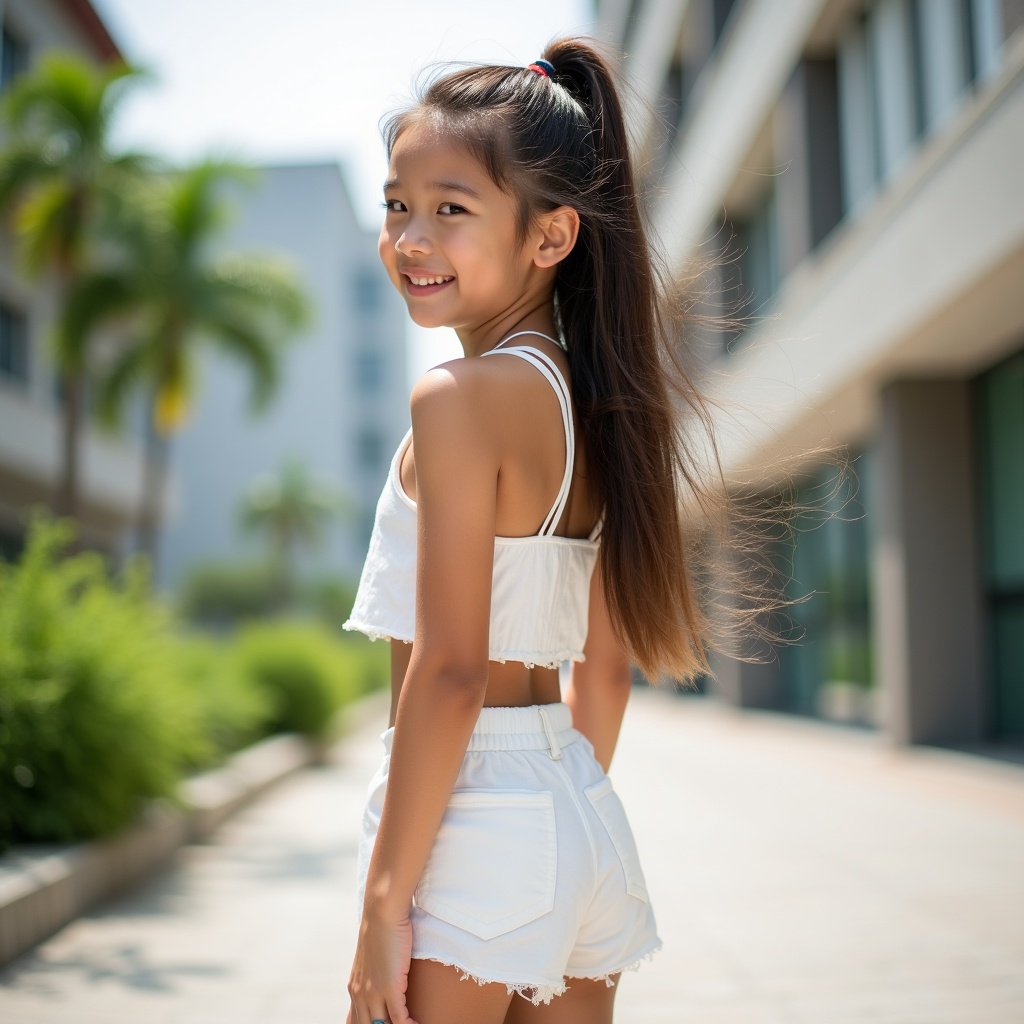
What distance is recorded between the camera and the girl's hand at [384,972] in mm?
1260

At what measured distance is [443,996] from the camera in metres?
1.28

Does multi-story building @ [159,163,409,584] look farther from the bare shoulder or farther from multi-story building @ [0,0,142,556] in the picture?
the bare shoulder

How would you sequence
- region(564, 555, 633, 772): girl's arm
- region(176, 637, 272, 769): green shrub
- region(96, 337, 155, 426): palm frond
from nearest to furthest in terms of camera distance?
region(564, 555, 633, 772): girl's arm
region(176, 637, 272, 769): green shrub
region(96, 337, 155, 426): palm frond

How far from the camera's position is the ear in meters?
1.54

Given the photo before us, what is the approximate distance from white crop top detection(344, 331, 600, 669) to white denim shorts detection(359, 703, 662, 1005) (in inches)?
4.1

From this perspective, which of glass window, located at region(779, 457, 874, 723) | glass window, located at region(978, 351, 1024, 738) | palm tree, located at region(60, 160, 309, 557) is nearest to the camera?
glass window, located at region(978, 351, 1024, 738)

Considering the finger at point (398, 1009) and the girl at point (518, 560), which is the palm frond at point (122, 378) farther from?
the finger at point (398, 1009)

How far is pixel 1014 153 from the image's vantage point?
751 cm

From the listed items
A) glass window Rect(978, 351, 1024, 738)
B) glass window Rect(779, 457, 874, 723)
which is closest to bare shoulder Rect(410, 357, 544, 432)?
glass window Rect(978, 351, 1024, 738)

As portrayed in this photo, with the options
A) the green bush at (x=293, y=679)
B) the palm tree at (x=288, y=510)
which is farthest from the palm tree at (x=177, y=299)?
the palm tree at (x=288, y=510)

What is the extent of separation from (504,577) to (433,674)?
0.67ft

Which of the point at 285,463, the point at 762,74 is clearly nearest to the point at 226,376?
the point at 285,463

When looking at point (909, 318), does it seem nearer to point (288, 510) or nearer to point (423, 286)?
point (423, 286)

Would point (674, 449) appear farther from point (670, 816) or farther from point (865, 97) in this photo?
point (865, 97)
